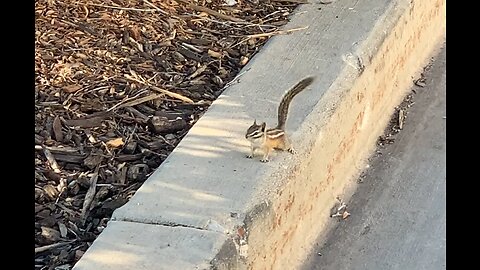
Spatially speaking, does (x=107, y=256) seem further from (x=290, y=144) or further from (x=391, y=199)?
(x=391, y=199)

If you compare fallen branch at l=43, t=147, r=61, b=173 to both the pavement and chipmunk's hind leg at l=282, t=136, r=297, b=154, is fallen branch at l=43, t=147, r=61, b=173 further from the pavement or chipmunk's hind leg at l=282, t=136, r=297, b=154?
the pavement

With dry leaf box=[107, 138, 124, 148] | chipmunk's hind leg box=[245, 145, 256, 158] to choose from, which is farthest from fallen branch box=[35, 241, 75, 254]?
chipmunk's hind leg box=[245, 145, 256, 158]

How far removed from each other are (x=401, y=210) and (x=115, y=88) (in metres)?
1.45

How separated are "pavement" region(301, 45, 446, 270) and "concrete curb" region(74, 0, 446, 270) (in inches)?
4.1

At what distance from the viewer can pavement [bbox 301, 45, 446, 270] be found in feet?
12.6

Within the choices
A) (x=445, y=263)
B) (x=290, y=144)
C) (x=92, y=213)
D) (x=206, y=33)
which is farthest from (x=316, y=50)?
A: (x=92, y=213)

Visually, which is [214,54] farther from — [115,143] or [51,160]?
[51,160]

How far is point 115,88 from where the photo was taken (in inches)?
166

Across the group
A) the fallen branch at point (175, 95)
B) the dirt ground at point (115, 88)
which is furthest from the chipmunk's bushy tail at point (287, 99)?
the fallen branch at point (175, 95)

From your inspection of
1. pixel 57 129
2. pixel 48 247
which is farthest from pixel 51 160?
pixel 48 247

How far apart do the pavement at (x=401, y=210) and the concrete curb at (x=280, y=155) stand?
0.10 m

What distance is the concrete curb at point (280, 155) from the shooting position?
10.3 feet

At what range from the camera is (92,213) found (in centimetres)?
346

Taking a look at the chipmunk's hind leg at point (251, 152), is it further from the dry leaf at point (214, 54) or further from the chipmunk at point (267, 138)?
the dry leaf at point (214, 54)
